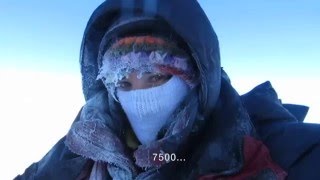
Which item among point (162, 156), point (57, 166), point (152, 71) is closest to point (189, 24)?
point (152, 71)

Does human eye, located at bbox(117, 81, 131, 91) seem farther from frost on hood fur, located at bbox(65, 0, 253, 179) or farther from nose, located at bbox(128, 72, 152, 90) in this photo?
frost on hood fur, located at bbox(65, 0, 253, 179)

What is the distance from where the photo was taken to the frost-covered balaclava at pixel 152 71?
2756 mm

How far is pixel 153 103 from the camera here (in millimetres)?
2801

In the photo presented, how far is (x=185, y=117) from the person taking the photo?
2678 millimetres

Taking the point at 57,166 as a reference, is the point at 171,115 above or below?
above

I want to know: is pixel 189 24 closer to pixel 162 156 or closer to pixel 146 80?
pixel 146 80

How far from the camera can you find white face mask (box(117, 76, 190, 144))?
2793 mm

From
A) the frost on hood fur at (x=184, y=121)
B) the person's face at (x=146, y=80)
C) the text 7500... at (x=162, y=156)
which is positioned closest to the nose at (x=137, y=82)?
the person's face at (x=146, y=80)

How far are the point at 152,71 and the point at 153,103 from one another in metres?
0.17

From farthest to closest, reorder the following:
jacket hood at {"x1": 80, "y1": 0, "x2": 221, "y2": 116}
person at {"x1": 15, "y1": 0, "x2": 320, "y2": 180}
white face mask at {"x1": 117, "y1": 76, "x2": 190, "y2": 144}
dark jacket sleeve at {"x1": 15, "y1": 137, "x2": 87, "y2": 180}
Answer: dark jacket sleeve at {"x1": 15, "y1": 137, "x2": 87, "y2": 180} → white face mask at {"x1": 117, "y1": 76, "x2": 190, "y2": 144} → jacket hood at {"x1": 80, "y1": 0, "x2": 221, "y2": 116} → person at {"x1": 15, "y1": 0, "x2": 320, "y2": 180}

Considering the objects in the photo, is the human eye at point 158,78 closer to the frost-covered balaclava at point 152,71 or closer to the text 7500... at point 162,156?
the frost-covered balaclava at point 152,71

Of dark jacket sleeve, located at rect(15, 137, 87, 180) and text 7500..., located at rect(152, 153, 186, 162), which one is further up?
text 7500..., located at rect(152, 153, 186, 162)

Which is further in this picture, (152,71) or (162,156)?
(152,71)

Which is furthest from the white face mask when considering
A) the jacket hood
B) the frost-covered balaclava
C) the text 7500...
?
the text 7500...
